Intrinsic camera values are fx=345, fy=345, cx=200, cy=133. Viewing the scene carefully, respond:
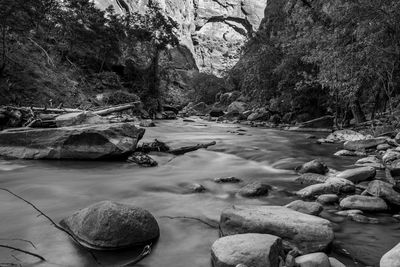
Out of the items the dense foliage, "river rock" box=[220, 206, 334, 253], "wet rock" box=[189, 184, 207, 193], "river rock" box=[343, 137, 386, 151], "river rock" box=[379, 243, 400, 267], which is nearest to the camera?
"river rock" box=[379, 243, 400, 267]

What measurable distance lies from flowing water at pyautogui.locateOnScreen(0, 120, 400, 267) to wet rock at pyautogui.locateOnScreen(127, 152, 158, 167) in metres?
0.26

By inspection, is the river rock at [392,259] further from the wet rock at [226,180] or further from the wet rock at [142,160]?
the wet rock at [142,160]

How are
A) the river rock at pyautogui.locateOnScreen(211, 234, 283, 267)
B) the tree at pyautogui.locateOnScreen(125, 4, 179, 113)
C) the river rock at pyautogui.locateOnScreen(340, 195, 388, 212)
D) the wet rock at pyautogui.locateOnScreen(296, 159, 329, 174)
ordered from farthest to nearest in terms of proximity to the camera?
1. the tree at pyautogui.locateOnScreen(125, 4, 179, 113)
2. the wet rock at pyautogui.locateOnScreen(296, 159, 329, 174)
3. the river rock at pyautogui.locateOnScreen(340, 195, 388, 212)
4. the river rock at pyautogui.locateOnScreen(211, 234, 283, 267)

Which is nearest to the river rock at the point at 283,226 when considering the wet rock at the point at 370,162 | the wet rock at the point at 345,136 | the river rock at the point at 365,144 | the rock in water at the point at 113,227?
the rock in water at the point at 113,227

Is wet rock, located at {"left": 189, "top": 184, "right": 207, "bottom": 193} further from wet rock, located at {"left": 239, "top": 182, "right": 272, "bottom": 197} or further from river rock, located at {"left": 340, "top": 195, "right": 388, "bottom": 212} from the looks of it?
river rock, located at {"left": 340, "top": 195, "right": 388, "bottom": 212}

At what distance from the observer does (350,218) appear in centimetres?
479

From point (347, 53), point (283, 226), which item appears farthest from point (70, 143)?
point (347, 53)

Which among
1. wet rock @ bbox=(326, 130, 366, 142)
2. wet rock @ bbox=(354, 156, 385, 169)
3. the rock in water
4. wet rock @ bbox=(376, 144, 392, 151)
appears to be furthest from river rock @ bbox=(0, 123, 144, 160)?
wet rock @ bbox=(326, 130, 366, 142)

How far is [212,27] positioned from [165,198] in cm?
15232

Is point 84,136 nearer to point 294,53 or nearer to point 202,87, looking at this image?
point 294,53

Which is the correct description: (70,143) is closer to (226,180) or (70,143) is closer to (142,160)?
(142,160)

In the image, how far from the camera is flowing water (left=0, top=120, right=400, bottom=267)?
3779 mm

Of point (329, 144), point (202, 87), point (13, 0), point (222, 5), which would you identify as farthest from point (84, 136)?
point (222, 5)

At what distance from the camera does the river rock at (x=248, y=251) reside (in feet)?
10.1
